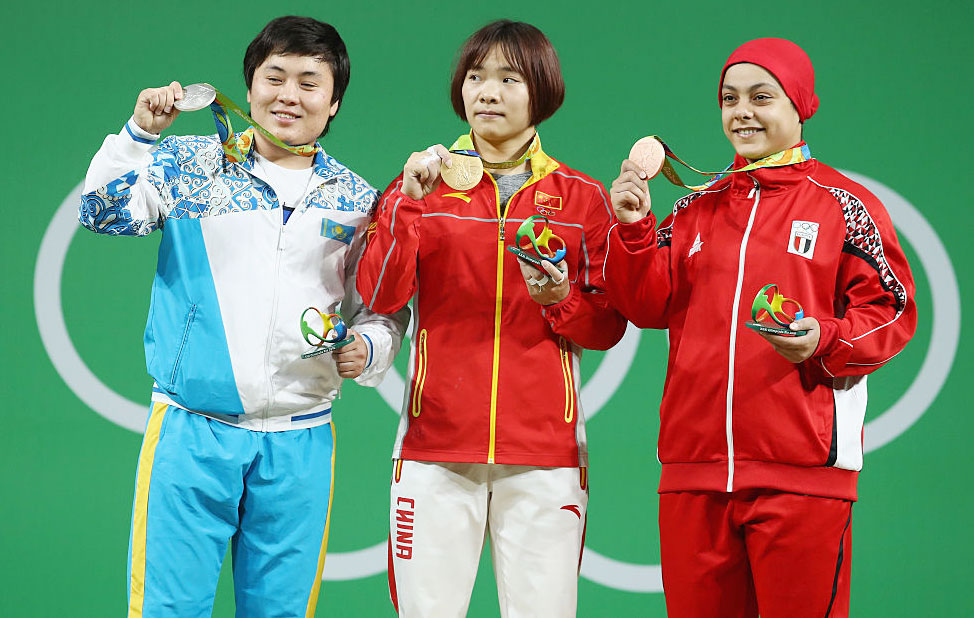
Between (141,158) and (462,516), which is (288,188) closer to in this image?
(141,158)

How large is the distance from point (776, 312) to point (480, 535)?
80 centimetres

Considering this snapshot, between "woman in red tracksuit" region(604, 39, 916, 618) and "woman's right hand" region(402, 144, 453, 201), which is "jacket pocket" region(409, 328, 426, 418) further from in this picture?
"woman in red tracksuit" region(604, 39, 916, 618)

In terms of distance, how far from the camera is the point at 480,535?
2102 millimetres

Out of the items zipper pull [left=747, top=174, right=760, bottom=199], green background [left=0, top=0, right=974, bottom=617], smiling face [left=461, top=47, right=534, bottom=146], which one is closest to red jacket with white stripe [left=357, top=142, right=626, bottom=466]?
smiling face [left=461, top=47, right=534, bottom=146]

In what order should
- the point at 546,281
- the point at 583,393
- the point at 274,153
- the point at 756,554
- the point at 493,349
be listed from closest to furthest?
the point at 756,554 → the point at 546,281 → the point at 493,349 → the point at 274,153 → the point at 583,393

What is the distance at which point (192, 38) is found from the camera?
10.6ft

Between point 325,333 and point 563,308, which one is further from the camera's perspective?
point 563,308

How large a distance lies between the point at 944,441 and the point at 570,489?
5.51ft

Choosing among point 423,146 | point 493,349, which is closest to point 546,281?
point 493,349

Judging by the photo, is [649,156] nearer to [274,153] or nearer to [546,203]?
[546,203]

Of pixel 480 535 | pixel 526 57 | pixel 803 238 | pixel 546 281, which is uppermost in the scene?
pixel 526 57

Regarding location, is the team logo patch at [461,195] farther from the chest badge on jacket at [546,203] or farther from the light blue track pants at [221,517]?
the light blue track pants at [221,517]

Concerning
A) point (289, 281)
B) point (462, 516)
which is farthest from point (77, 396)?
point (462, 516)

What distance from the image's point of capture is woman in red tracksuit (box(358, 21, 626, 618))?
2.05 m
